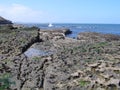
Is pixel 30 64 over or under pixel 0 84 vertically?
under

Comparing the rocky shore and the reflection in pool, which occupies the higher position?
the rocky shore

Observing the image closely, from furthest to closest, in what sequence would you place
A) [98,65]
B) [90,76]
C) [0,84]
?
[98,65]
[90,76]
[0,84]

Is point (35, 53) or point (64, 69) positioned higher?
point (64, 69)

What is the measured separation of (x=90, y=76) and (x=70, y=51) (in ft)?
24.2

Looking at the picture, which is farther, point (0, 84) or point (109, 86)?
point (109, 86)

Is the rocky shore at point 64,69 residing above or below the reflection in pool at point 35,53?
above

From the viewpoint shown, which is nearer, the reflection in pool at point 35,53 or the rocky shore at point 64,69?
the rocky shore at point 64,69

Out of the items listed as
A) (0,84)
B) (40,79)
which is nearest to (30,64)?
(40,79)

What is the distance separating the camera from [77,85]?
19109mm

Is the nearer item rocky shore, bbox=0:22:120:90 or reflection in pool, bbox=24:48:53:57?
rocky shore, bbox=0:22:120:90

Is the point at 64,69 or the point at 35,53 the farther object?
the point at 35,53

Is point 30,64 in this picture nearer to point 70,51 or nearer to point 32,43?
point 70,51

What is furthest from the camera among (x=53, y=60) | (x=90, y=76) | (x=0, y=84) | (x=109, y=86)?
(x=53, y=60)

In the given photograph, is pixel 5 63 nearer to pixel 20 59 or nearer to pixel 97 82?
pixel 20 59
